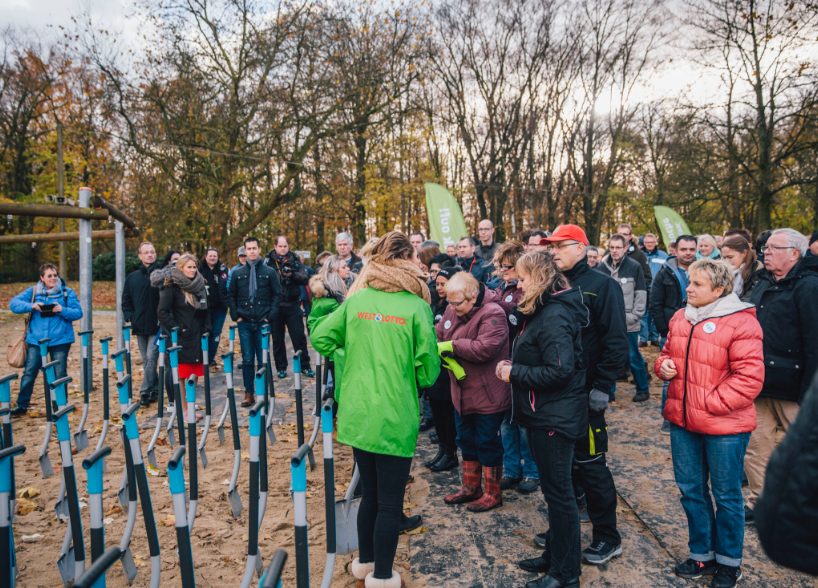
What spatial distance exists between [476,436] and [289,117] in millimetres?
15114

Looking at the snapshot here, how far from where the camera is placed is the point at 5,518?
2.60 meters

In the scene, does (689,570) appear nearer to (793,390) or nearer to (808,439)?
(793,390)

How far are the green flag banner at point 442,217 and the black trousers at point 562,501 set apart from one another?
921 centimetres

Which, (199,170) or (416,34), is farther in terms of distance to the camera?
(416,34)

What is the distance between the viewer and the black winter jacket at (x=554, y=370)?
295 cm

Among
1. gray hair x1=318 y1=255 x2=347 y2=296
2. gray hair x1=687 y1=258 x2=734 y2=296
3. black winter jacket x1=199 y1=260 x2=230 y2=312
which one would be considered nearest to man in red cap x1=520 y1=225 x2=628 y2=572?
gray hair x1=687 y1=258 x2=734 y2=296

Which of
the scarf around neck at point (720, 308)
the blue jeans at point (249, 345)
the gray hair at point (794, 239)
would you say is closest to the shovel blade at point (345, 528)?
the scarf around neck at point (720, 308)

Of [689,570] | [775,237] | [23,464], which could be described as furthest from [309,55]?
[689,570]

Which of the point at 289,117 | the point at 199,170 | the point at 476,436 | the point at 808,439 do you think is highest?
the point at 289,117

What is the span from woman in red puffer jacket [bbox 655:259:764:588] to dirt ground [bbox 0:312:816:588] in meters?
0.29

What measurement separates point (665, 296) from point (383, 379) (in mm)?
4535

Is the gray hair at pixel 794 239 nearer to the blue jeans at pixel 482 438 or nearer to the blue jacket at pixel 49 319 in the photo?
the blue jeans at pixel 482 438

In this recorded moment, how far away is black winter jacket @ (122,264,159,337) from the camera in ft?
24.0

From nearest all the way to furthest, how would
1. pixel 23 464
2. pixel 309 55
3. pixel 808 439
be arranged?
1. pixel 808 439
2. pixel 23 464
3. pixel 309 55
